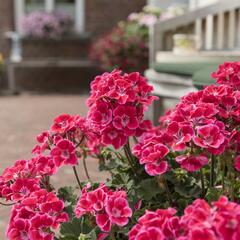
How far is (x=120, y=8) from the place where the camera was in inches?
459

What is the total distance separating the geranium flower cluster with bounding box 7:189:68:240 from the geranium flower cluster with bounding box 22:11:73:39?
1008cm

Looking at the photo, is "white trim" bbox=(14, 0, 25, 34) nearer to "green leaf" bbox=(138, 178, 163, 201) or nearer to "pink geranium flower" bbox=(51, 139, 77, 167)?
"pink geranium flower" bbox=(51, 139, 77, 167)

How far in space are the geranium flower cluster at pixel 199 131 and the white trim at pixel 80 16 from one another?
1039 cm

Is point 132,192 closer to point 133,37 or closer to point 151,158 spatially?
point 151,158

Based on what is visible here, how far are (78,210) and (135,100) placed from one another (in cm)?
46

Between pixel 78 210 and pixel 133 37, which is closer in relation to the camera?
pixel 78 210

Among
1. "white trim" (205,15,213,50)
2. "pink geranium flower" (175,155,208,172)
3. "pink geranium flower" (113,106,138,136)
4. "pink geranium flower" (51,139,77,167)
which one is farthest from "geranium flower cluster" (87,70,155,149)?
"white trim" (205,15,213,50)

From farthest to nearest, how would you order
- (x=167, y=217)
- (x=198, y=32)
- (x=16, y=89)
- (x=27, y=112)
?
1. (x=16, y=89)
2. (x=27, y=112)
3. (x=198, y=32)
4. (x=167, y=217)

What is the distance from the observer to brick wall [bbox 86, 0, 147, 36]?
11.7 m

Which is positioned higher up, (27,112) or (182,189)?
(182,189)

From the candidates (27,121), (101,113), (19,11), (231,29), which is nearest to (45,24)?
(19,11)

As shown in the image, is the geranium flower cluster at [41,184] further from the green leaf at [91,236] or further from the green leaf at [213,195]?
the green leaf at [213,195]

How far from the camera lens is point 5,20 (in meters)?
11.7

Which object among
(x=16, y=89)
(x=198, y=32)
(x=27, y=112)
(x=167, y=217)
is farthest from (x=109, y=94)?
(x=16, y=89)
